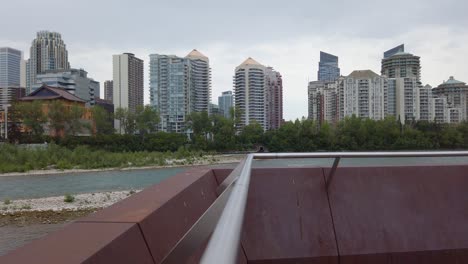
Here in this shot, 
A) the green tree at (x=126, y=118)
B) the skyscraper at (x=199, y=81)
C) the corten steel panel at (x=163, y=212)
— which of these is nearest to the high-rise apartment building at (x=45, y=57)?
the skyscraper at (x=199, y=81)

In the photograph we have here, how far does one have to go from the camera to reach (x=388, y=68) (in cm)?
12100

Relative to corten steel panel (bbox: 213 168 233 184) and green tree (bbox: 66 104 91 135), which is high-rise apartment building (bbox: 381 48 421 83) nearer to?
green tree (bbox: 66 104 91 135)

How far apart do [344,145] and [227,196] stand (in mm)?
67446

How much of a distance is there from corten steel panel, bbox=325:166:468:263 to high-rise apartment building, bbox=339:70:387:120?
96.6m

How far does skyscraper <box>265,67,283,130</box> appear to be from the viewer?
111375 millimetres

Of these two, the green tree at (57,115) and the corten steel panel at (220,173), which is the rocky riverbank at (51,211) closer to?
the corten steel panel at (220,173)

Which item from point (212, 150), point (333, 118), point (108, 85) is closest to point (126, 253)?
point (212, 150)

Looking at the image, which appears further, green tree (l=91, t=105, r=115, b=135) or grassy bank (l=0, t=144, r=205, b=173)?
green tree (l=91, t=105, r=115, b=135)

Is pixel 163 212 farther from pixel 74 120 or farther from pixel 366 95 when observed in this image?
pixel 366 95

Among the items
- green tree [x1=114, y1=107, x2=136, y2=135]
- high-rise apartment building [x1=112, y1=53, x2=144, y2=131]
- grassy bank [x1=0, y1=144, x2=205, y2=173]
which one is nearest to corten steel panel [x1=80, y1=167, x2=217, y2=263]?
grassy bank [x1=0, y1=144, x2=205, y2=173]

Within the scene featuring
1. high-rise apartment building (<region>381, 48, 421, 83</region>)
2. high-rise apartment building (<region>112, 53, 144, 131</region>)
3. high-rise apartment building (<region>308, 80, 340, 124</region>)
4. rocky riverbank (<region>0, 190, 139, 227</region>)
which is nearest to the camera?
rocky riverbank (<region>0, 190, 139, 227</region>)

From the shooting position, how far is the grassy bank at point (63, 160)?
1719 inches

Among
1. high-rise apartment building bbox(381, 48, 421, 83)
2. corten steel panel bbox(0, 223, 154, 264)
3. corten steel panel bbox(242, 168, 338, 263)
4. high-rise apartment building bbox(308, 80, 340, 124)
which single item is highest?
high-rise apartment building bbox(381, 48, 421, 83)

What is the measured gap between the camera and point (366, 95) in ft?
320
